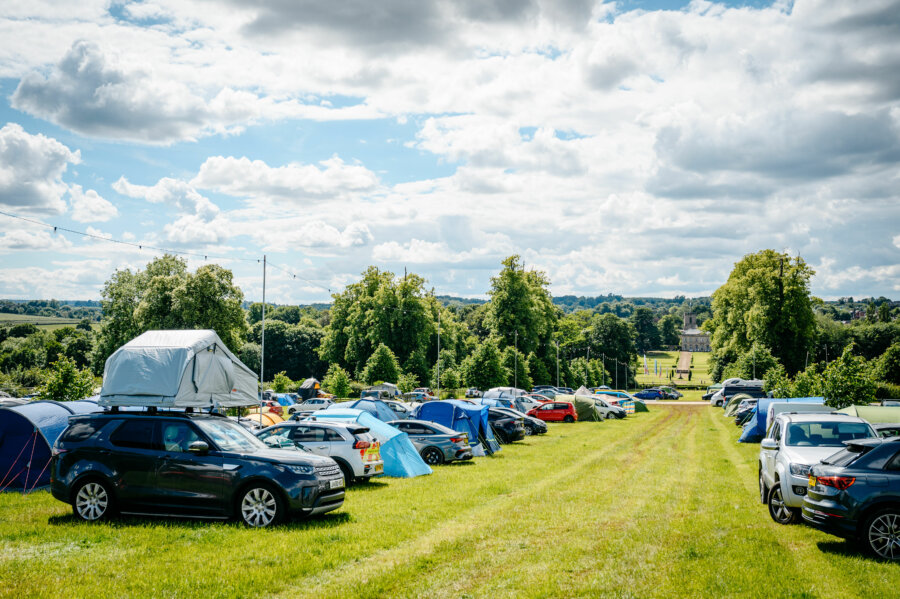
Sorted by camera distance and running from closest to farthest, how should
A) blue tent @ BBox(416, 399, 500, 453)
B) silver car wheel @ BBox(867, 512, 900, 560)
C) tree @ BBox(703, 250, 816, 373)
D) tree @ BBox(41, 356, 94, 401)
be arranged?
silver car wheel @ BBox(867, 512, 900, 560)
tree @ BBox(41, 356, 94, 401)
blue tent @ BBox(416, 399, 500, 453)
tree @ BBox(703, 250, 816, 373)

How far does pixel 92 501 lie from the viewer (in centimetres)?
1098

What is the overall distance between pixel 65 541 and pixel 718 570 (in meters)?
8.95

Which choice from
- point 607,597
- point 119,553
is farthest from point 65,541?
point 607,597

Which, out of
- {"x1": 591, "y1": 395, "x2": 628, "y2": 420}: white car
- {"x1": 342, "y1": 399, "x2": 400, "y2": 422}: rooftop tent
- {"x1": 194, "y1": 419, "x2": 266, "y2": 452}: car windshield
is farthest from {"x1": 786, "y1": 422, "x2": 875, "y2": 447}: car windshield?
{"x1": 591, "y1": 395, "x2": 628, "y2": 420}: white car

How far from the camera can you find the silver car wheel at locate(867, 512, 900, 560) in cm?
902

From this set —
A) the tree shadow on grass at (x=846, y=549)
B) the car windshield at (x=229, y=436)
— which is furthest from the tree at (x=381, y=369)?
the tree shadow on grass at (x=846, y=549)

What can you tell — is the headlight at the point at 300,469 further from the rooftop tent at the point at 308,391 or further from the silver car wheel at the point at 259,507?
the rooftop tent at the point at 308,391

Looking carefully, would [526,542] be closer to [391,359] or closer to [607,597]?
[607,597]

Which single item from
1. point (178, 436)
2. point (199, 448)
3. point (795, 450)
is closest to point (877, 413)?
point (795, 450)

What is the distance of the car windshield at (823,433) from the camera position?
12.5 metres

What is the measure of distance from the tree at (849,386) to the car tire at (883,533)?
19.8 metres

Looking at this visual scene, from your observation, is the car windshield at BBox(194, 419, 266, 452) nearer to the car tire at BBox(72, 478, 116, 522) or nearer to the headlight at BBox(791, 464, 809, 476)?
the car tire at BBox(72, 478, 116, 522)

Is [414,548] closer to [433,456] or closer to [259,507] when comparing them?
[259,507]

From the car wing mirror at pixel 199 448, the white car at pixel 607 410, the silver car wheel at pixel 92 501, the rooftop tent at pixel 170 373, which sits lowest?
the white car at pixel 607 410
